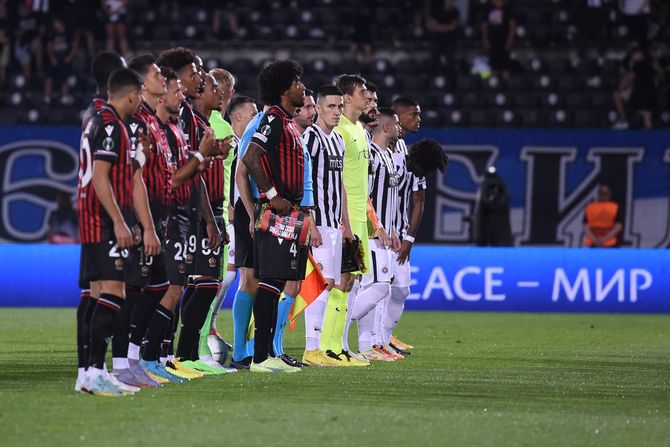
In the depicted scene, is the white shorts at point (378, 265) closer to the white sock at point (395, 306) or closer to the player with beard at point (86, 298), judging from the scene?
the white sock at point (395, 306)

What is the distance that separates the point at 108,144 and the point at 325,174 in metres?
2.95

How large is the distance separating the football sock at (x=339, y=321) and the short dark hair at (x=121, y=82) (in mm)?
3423

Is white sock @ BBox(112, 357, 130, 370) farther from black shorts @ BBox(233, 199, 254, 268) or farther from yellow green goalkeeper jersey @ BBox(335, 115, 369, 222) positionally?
yellow green goalkeeper jersey @ BBox(335, 115, 369, 222)

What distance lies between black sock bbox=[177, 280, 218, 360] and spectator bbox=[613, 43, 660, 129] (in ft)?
45.0

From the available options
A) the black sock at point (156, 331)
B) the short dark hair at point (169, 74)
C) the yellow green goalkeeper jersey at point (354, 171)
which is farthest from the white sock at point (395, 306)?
the short dark hair at point (169, 74)

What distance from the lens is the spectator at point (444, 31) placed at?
23656mm

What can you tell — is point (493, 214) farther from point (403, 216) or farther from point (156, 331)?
point (156, 331)

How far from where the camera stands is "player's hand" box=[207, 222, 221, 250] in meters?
9.03

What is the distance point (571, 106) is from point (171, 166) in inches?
596

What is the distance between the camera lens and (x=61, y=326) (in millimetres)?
14859

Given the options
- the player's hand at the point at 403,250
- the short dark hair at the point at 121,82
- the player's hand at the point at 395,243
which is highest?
the short dark hair at the point at 121,82

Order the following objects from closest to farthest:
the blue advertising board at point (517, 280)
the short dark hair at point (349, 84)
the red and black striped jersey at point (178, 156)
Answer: the red and black striped jersey at point (178, 156), the short dark hair at point (349, 84), the blue advertising board at point (517, 280)

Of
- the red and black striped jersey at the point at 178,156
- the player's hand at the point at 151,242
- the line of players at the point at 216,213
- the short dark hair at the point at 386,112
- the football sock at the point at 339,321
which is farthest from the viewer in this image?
the short dark hair at the point at 386,112

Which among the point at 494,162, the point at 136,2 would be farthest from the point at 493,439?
the point at 136,2
